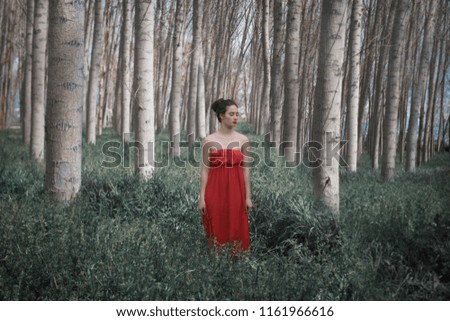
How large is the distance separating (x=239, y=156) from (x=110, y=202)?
1925 millimetres

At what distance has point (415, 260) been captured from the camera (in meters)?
3.42

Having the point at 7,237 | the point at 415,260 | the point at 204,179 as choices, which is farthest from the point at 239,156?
the point at 7,237

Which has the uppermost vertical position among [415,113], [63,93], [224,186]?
[415,113]

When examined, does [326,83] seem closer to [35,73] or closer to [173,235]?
[173,235]

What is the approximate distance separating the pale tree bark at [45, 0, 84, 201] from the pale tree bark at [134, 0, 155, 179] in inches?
64.8

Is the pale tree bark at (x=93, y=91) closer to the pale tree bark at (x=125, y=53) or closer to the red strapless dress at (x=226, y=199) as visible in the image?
the pale tree bark at (x=125, y=53)

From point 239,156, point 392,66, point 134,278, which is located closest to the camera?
point 134,278

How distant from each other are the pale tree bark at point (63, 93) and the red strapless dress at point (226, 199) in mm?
1633

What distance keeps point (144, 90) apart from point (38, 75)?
11.2 ft

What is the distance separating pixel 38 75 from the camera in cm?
822

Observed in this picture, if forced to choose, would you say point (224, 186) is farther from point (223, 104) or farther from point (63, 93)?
point (63, 93)

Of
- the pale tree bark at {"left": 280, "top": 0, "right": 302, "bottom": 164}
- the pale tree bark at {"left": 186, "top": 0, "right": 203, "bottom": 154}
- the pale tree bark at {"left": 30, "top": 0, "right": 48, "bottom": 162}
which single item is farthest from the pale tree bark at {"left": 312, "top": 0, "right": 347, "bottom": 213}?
the pale tree bark at {"left": 186, "top": 0, "right": 203, "bottom": 154}

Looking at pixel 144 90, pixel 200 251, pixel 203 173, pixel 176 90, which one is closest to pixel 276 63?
pixel 176 90
